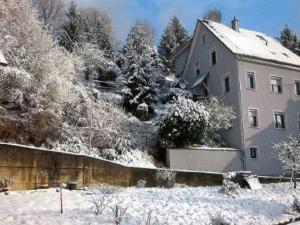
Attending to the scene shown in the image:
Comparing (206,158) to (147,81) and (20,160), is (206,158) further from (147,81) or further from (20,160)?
(20,160)

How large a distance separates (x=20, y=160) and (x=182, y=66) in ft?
92.5

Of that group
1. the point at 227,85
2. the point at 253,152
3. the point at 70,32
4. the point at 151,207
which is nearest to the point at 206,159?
the point at 253,152

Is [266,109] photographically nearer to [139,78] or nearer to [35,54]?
[139,78]

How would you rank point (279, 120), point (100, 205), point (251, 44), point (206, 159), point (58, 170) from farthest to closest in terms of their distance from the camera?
point (251, 44) → point (279, 120) → point (206, 159) → point (58, 170) → point (100, 205)

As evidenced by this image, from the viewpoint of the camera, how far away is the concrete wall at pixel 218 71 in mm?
29422

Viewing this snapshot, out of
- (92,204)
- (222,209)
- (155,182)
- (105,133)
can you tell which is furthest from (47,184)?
(105,133)

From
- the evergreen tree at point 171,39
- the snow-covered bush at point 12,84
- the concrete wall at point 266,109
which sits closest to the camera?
the snow-covered bush at point 12,84

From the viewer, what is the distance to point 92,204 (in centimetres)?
1249

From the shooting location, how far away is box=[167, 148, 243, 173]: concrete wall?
24172mm

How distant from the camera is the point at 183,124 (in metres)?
24.3

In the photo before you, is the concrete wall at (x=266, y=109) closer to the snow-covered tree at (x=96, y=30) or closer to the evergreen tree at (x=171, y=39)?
the snow-covered tree at (x=96, y=30)

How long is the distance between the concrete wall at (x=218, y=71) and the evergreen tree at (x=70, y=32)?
1010 centimetres

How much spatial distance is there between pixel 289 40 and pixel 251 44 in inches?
640

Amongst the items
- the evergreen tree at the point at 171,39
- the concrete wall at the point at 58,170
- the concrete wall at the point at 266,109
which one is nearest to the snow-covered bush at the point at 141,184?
the concrete wall at the point at 58,170
